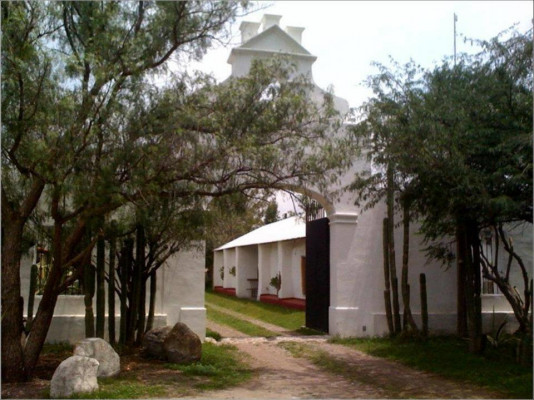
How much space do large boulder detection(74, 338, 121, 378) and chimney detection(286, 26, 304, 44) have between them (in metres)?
7.58

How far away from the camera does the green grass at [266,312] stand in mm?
19766

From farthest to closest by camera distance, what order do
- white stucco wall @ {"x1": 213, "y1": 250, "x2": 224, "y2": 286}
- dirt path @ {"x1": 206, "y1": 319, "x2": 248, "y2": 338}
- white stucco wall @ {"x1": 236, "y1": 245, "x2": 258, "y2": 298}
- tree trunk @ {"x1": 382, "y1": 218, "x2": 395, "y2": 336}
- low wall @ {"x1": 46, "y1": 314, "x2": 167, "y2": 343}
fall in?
white stucco wall @ {"x1": 213, "y1": 250, "x2": 224, "y2": 286}
white stucco wall @ {"x1": 236, "y1": 245, "x2": 258, "y2": 298}
dirt path @ {"x1": 206, "y1": 319, "x2": 248, "y2": 338}
tree trunk @ {"x1": 382, "y1": 218, "x2": 395, "y2": 336}
low wall @ {"x1": 46, "y1": 314, "x2": 167, "y2": 343}

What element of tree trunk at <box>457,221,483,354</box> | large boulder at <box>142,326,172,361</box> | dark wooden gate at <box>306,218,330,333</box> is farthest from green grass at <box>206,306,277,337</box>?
tree trunk at <box>457,221,483,354</box>

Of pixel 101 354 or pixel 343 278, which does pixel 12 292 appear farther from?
pixel 343 278

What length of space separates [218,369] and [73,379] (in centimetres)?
305

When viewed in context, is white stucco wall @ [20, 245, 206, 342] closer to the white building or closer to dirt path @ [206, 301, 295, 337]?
dirt path @ [206, 301, 295, 337]

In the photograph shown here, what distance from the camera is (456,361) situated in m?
11.8

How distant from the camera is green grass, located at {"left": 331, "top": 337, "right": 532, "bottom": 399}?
981 cm

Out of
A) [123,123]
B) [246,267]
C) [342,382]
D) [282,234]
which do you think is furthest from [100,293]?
[246,267]

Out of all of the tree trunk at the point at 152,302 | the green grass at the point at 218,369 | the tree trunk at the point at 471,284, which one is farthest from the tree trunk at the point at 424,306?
the tree trunk at the point at 152,302

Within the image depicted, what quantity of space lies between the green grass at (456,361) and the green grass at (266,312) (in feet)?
15.6

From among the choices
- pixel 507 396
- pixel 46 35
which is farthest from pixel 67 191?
pixel 507 396

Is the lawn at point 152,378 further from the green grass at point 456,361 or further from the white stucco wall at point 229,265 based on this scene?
the white stucco wall at point 229,265

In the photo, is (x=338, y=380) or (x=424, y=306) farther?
(x=424, y=306)
